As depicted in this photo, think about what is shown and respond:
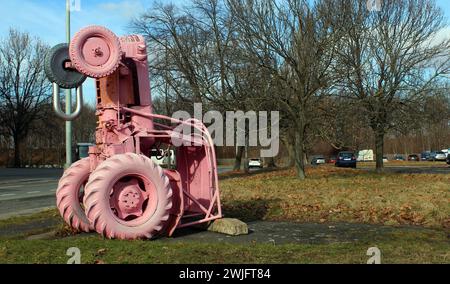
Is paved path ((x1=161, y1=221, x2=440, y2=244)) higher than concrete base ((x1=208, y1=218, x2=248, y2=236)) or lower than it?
lower

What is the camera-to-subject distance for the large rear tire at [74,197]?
898 cm

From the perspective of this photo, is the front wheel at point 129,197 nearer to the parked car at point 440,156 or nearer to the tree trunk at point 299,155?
the tree trunk at point 299,155

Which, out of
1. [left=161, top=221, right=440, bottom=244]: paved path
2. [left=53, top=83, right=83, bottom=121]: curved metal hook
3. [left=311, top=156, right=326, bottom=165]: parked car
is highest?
[left=53, top=83, right=83, bottom=121]: curved metal hook

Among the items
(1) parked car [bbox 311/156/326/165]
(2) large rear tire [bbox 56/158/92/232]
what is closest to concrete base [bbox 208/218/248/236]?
(2) large rear tire [bbox 56/158/92/232]

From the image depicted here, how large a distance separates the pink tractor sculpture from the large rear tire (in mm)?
17

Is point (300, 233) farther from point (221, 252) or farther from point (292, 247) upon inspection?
point (221, 252)

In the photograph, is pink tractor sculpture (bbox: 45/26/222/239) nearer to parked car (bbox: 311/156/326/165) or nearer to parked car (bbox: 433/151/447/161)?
parked car (bbox: 311/156/326/165)

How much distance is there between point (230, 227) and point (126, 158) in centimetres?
210

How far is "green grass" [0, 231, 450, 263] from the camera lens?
20.6 feet

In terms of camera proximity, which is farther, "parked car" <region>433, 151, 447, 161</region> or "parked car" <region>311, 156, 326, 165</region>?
"parked car" <region>433, 151, 447, 161</region>

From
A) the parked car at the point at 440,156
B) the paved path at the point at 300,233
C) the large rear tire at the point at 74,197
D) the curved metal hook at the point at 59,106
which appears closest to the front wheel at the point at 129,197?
the paved path at the point at 300,233

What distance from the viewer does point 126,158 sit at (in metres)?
8.16
